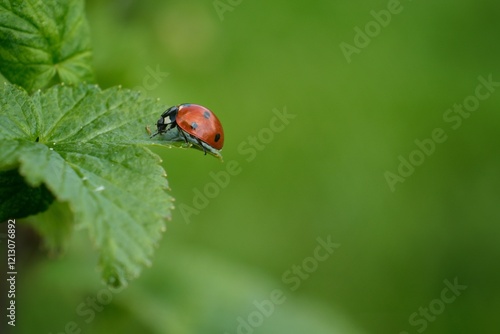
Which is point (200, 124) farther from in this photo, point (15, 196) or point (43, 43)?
point (15, 196)

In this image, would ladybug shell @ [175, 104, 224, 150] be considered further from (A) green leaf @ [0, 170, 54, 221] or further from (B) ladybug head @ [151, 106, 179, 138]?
(A) green leaf @ [0, 170, 54, 221]

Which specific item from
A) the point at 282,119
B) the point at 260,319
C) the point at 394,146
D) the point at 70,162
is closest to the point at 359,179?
the point at 394,146

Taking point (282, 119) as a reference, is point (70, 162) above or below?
above

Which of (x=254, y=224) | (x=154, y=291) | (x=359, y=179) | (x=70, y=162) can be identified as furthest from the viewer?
(x=359, y=179)

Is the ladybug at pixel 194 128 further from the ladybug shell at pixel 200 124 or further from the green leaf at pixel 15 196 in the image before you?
the green leaf at pixel 15 196

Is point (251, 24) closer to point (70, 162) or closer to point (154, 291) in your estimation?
point (154, 291)

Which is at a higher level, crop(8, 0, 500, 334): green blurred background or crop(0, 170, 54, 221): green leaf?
crop(0, 170, 54, 221): green leaf

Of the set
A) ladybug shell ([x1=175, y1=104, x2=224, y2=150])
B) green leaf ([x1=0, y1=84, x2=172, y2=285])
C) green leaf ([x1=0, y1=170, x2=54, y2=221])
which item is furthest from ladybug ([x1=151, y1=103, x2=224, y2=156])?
green leaf ([x1=0, y1=170, x2=54, y2=221])
